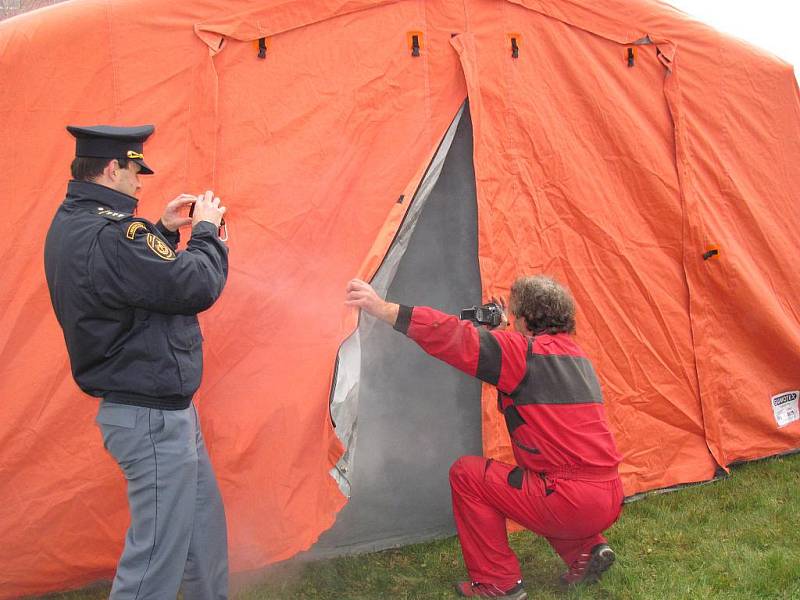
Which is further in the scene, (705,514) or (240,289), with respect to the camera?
(705,514)

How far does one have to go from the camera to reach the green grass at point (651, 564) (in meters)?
3.33

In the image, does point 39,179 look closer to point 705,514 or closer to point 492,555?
point 492,555

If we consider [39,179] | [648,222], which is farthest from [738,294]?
[39,179]

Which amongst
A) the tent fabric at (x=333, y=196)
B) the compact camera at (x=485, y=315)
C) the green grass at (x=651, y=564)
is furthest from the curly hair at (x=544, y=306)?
the green grass at (x=651, y=564)

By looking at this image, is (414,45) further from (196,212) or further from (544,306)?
(196,212)

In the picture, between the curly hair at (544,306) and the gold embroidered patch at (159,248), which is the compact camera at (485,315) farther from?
the gold embroidered patch at (159,248)

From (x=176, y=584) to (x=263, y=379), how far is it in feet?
3.19

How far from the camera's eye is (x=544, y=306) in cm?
321

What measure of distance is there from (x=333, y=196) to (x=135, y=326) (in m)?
1.23

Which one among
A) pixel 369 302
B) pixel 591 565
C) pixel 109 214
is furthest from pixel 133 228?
pixel 591 565

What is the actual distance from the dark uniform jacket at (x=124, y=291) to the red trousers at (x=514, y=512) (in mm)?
1306

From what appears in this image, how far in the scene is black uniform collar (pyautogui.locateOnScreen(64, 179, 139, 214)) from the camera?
8.13 feet

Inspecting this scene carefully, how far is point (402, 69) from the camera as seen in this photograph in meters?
3.58

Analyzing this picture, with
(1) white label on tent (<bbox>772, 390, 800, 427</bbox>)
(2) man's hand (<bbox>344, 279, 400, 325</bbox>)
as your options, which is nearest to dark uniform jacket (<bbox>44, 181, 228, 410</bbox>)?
(2) man's hand (<bbox>344, 279, 400, 325</bbox>)
